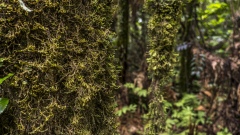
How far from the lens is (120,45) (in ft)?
15.7

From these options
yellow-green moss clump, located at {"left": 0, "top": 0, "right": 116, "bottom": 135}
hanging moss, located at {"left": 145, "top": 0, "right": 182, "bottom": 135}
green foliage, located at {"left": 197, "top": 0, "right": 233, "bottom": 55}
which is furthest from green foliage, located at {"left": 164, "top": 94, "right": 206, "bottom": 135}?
yellow-green moss clump, located at {"left": 0, "top": 0, "right": 116, "bottom": 135}

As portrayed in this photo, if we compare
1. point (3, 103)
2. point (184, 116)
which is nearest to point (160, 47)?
point (3, 103)

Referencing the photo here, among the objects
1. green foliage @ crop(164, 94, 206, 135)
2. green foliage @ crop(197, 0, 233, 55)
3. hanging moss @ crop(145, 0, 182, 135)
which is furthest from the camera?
green foliage @ crop(197, 0, 233, 55)

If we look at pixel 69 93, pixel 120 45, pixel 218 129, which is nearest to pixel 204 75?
pixel 218 129

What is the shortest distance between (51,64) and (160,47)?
1.17 meters

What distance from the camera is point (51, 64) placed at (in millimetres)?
1400

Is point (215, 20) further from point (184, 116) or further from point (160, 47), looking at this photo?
point (160, 47)

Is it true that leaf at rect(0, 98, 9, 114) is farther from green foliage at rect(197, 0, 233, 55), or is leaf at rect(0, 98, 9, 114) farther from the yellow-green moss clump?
green foliage at rect(197, 0, 233, 55)

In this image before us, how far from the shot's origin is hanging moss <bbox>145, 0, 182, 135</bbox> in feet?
7.32

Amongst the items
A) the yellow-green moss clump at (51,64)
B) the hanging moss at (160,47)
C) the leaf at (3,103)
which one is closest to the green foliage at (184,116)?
the hanging moss at (160,47)

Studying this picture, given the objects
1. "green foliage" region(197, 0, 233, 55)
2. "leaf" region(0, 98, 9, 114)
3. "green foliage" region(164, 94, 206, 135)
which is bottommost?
"green foliage" region(164, 94, 206, 135)

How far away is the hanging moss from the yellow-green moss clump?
804 millimetres

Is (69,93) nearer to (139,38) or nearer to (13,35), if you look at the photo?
(13,35)

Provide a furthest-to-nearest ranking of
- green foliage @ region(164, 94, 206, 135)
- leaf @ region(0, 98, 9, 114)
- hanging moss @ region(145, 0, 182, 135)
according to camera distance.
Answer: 1. green foliage @ region(164, 94, 206, 135)
2. hanging moss @ region(145, 0, 182, 135)
3. leaf @ region(0, 98, 9, 114)
